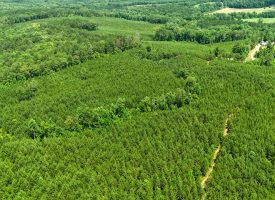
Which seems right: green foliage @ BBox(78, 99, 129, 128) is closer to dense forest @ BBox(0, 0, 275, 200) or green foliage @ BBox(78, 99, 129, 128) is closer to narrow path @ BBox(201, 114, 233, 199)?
dense forest @ BBox(0, 0, 275, 200)

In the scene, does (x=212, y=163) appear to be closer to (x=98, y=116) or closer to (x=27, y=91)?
(x=98, y=116)

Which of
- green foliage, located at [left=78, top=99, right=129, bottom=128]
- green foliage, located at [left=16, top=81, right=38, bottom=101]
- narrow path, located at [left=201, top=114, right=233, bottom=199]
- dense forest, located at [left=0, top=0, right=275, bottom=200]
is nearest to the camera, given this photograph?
dense forest, located at [left=0, top=0, right=275, bottom=200]

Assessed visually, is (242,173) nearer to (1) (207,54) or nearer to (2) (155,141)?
(2) (155,141)

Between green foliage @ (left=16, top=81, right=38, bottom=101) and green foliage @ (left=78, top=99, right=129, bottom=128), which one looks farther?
green foliage @ (left=16, top=81, right=38, bottom=101)

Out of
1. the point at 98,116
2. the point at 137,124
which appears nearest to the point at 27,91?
the point at 98,116

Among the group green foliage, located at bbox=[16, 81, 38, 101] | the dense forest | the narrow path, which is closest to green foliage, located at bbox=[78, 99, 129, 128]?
the dense forest

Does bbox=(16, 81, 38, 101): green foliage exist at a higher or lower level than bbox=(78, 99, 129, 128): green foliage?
lower

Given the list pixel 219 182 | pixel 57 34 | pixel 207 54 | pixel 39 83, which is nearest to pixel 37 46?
pixel 57 34

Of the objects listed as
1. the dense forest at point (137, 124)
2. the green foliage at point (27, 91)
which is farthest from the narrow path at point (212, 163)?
the green foliage at point (27, 91)

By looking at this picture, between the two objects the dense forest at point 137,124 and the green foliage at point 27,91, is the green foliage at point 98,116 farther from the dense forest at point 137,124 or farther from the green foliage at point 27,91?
the green foliage at point 27,91
